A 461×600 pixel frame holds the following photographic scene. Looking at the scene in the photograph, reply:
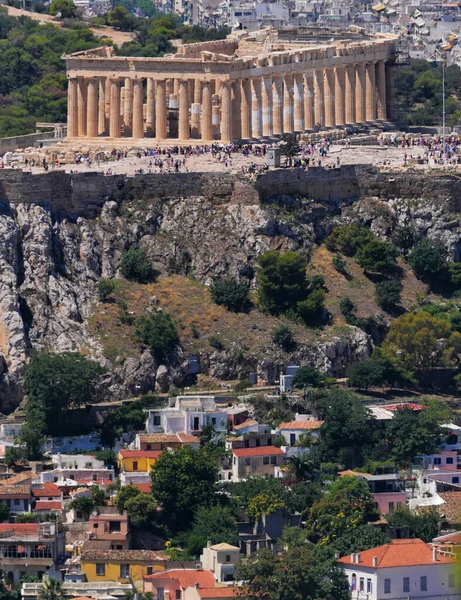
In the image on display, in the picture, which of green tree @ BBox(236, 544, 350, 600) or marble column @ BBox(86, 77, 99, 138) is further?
marble column @ BBox(86, 77, 99, 138)

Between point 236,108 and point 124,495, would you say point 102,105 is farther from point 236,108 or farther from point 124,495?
point 124,495

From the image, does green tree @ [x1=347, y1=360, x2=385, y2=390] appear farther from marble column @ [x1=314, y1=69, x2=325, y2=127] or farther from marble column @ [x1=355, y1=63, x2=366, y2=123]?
marble column @ [x1=355, y1=63, x2=366, y2=123]

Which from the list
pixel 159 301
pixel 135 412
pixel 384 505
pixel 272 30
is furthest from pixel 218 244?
pixel 272 30

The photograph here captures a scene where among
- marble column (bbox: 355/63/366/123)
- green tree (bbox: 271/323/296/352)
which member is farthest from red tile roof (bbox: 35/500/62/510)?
marble column (bbox: 355/63/366/123)

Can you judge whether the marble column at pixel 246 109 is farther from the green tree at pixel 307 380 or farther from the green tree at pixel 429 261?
the green tree at pixel 307 380

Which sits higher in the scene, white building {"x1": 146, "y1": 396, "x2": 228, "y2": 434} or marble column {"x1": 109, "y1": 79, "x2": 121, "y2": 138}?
marble column {"x1": 109, "y1": 79, "x2": 121, "y2": 138}

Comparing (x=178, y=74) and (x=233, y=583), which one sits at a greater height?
(x=178, y=74)

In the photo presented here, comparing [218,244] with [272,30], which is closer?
[218,244]

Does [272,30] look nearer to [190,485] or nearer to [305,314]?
[305,314]
